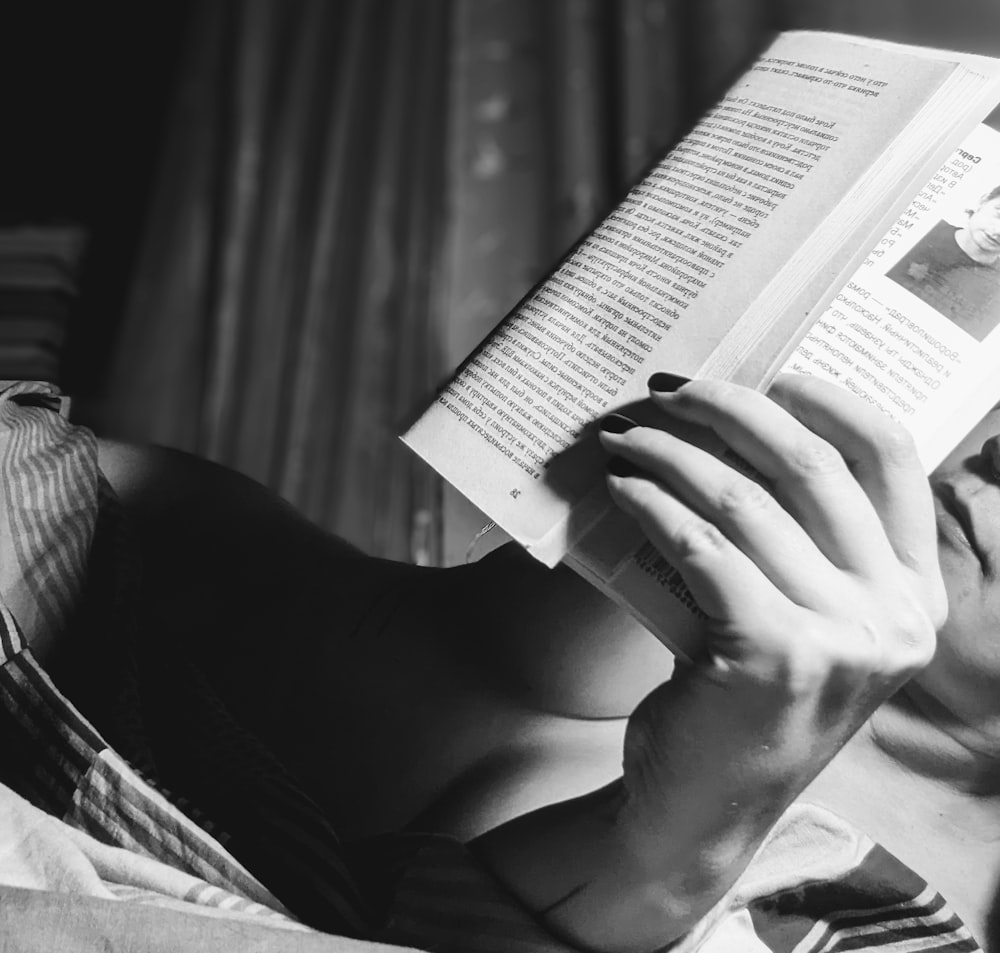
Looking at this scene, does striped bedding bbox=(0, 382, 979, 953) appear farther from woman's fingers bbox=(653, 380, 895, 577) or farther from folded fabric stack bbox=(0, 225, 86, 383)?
folded fabric stack bbox=(0, 225, 86, 383)

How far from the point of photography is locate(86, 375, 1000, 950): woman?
0.44m

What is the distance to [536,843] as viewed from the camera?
54cm

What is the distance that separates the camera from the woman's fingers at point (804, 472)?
1.43 ft

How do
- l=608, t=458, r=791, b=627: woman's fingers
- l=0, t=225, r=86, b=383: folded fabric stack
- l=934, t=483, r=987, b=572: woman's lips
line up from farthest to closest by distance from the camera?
l=0, t=225, r=86, b=383: folded fabric stack
l=934, t=483, r=987, b=572: woman's lips
l=608, t=458, r=791, b=627: woman's fingers

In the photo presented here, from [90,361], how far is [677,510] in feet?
4.30

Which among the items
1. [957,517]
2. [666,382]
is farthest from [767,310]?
[957,517]

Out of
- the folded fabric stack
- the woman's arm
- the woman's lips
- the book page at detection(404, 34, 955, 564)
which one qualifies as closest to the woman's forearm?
the woman's arm

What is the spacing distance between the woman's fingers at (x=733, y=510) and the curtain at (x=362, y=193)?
1.00 meters

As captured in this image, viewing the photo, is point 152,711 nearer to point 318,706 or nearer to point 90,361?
point 318,706

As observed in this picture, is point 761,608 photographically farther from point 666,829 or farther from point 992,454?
point 992,454

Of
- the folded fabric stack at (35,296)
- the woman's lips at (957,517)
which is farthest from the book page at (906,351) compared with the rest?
the folded fabric stack at (35,296)

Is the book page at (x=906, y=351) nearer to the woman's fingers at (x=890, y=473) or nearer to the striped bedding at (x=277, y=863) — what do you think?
the woman's fingers at (x=890, y=473)

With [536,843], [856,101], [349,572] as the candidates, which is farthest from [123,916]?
[856,101]

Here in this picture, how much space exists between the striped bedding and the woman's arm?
87 mm
